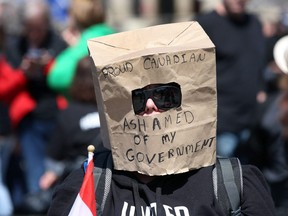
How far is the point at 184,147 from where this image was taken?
3482 mm

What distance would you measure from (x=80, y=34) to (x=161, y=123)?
384cm

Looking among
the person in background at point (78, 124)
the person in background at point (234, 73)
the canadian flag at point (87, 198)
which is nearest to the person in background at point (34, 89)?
the person in background at point (234, 73)

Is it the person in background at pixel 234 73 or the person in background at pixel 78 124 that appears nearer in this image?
the person in background at pixel 78 124

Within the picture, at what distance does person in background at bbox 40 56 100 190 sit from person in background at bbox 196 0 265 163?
4.71ft

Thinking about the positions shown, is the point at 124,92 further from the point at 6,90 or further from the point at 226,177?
the point at 6,90

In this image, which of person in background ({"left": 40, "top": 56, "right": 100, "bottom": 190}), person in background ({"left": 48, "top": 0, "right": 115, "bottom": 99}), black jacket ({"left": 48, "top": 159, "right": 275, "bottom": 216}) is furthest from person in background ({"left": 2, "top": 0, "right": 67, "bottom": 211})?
black jacket ({"left": 48, "top": 159, "right": 275, "bottom": 216})

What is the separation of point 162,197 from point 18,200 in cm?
467

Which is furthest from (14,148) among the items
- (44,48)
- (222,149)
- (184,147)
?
(184,147)

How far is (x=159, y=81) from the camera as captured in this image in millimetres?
3432

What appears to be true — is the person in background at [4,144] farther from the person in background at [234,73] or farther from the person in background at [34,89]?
the person in background at [234,73]

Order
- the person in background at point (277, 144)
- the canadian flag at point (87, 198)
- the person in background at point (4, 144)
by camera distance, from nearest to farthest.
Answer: the canadian flag at point (87, 198) → the person in background at point (277, 144) → the person in background at point (4, 144)

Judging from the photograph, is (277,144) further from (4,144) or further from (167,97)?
(167,97)

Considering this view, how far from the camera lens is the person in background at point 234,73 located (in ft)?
22.7

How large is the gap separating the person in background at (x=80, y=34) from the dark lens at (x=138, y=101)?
3.45 m
